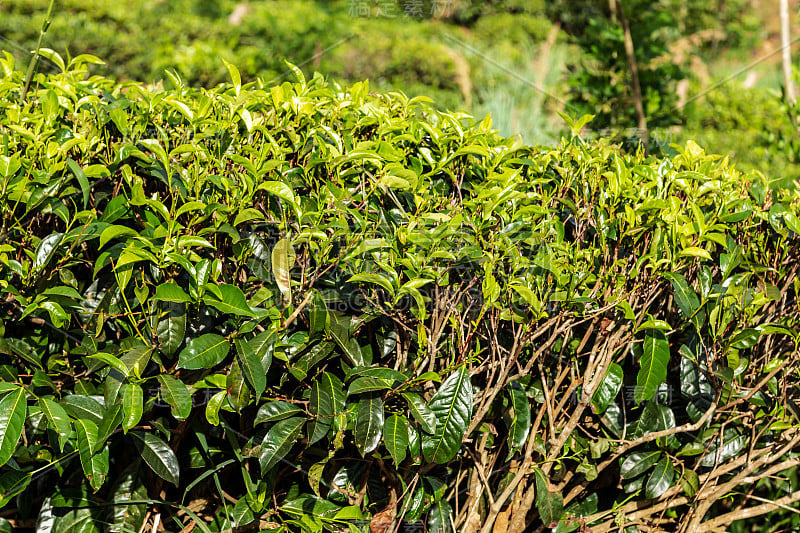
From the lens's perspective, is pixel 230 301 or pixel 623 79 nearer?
pixel 230 301

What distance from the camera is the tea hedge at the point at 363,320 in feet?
5.78

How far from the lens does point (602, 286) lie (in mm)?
1981

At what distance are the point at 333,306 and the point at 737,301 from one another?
1.19m

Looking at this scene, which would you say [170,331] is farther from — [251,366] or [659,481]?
[659,481]

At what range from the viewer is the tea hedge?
1.76 m

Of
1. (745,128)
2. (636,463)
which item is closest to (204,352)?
(636,463)

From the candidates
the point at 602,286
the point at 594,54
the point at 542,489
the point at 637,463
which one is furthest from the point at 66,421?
the point at 594,54

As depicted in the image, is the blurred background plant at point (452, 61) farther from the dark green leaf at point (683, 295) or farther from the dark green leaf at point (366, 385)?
the dark green leaf at point (366, 385)

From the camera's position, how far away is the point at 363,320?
5.98 ft

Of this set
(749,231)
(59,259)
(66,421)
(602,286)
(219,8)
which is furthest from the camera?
(219,8)

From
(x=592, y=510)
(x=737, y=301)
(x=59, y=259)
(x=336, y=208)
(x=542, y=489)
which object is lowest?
(x=592, y=510)

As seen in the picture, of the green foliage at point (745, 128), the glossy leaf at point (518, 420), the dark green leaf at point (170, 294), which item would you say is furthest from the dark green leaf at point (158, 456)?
the green foliage at point (745, 128)

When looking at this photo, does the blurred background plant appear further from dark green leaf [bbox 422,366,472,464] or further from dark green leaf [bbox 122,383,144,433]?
dark green leaf [bbox 122,383,144,433]

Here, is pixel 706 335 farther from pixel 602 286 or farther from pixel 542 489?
pixel 542 489
